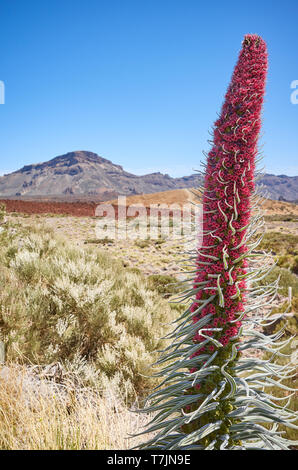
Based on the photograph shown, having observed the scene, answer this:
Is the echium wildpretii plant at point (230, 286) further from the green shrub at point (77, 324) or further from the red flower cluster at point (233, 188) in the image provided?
the green shrub at point (77, 324)

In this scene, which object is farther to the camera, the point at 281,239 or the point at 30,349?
the point at 281,239

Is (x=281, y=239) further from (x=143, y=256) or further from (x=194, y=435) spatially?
(x=194, y=435)

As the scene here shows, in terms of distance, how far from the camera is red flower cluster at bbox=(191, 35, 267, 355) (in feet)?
4.07

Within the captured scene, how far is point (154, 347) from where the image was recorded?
3.60 metres

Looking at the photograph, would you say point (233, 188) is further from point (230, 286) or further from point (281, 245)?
point (281, 245)

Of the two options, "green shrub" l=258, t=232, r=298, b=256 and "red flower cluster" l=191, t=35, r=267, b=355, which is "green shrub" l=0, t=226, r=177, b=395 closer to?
"red flower cluster" l=191, t=35, r=267, b=355

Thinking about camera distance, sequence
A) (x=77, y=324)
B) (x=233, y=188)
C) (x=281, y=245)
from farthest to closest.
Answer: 1. (x=281, y=245)
2. (x=77, y=324)
3. (x=233, y=188)

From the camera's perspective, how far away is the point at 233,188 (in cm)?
127

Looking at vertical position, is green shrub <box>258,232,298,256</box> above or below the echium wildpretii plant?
below

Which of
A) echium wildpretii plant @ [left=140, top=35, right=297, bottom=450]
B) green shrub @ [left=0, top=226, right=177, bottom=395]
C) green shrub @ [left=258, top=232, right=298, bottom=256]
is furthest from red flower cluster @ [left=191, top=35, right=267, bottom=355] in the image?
green shrub @ [left=258, top=232, right=298, bottom=256]

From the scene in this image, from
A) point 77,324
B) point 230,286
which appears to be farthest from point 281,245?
point 230,286
